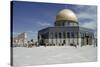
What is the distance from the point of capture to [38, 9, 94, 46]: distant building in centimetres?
341

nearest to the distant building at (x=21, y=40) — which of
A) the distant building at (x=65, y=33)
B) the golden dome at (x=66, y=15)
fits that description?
Answer: the distant building at (x=65, y=33)

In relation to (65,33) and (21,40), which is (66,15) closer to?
(65,33)

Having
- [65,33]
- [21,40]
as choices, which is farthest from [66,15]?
[21,40]

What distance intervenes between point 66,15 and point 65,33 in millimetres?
283

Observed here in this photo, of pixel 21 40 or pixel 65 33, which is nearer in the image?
pixel 21 40

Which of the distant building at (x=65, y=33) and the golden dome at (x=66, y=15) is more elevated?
the golden dome at (x=66, y=15)

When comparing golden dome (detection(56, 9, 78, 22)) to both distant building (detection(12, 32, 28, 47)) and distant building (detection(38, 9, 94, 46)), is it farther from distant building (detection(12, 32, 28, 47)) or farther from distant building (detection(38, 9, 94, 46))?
distant building (detection(12, 32, 28, 47))

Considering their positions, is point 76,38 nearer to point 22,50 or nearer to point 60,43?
point 60,43

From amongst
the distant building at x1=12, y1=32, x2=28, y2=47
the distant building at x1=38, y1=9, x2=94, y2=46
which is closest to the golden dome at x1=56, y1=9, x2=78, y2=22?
the distant building at x1=38, y1=9, x2=94, y2=46

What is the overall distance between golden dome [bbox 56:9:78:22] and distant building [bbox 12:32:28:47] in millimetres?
593

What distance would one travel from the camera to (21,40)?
3.25 metres

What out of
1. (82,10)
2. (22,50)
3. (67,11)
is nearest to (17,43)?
(22,50)

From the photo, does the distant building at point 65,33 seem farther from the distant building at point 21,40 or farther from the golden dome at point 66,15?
the distant building at point 21,40

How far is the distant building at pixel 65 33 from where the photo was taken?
11.2ft
